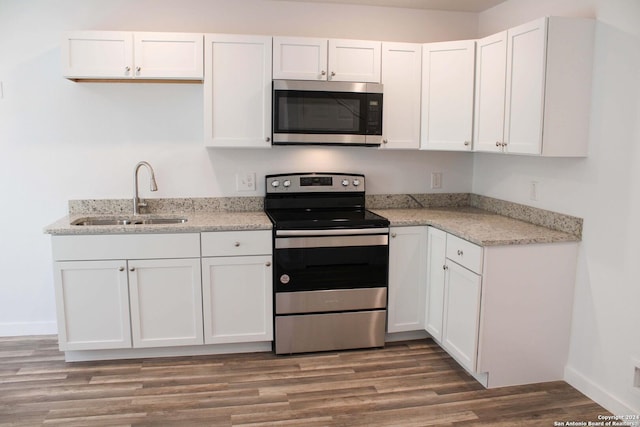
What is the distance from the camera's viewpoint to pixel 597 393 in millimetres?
2785

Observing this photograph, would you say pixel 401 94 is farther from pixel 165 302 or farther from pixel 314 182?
pixel 165 302

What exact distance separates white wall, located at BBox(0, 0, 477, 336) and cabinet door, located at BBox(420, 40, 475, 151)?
0.46 metres

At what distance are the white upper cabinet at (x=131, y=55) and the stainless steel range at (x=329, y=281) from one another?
113 centimetres

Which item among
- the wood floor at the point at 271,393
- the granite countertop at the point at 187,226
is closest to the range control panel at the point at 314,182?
the granite countertop at the point at 187,226

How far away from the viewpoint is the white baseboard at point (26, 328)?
12.0ft

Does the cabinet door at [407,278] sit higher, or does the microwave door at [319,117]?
the microwave door at [319,117]

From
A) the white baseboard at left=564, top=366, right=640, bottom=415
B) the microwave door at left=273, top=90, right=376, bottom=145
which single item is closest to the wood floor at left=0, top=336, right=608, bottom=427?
the white baseboard at left=564, top=366, right=640, bottom=415

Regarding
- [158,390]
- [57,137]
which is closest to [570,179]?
[158,390]

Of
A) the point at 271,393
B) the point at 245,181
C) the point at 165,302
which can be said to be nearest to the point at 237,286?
the point at 165,302

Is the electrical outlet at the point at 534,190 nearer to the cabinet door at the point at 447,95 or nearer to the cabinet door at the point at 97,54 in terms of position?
the cabinet door at the point at 447,95

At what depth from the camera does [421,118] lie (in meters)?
3.62

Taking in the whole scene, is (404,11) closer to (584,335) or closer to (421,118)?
(421,118)

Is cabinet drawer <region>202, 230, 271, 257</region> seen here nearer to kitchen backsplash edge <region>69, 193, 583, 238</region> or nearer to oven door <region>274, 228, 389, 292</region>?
oven door <region>274, 228, 389, 292</region>

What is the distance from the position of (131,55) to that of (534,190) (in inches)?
103
